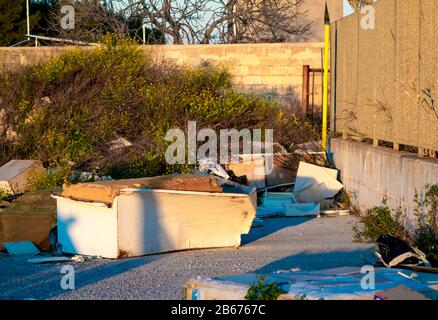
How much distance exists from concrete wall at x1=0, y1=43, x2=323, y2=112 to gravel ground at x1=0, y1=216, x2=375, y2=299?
30.8ft

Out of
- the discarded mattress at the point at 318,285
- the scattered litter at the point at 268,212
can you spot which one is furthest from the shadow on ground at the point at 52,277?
the scattered litter at the point at 268,212

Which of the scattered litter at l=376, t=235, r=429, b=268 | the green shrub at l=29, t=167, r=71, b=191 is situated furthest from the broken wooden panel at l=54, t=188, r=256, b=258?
the green shrub at l=29, t=167, r=71, b=191

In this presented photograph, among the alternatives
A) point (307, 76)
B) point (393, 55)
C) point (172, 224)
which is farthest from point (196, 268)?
point (307, 76)

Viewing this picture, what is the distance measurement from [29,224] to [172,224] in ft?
6.64

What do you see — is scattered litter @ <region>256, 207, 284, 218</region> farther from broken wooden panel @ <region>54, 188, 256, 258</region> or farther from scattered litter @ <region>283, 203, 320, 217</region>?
broken wooden panel @ <region>54, 188, 256, 258</region>

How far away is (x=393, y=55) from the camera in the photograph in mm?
11117

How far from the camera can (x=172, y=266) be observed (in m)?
8.88

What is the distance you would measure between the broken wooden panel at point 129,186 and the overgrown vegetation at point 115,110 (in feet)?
15.0

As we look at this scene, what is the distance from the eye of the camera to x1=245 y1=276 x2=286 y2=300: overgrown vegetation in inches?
226

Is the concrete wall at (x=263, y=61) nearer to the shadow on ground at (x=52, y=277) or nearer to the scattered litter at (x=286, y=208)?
the scattered litter at (x=286, y=208)
